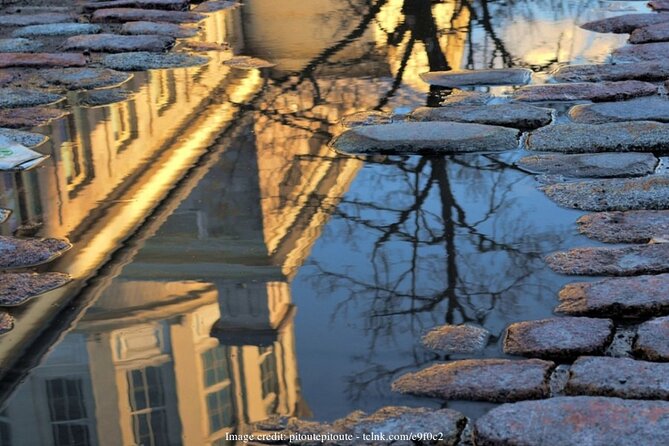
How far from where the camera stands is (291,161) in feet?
13.2

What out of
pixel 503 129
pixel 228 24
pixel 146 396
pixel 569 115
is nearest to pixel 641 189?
pixel 503 129

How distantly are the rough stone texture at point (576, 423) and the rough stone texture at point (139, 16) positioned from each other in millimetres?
5885

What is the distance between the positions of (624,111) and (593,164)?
0.85m

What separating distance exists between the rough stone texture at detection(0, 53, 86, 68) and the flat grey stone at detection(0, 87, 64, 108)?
28.4 inches

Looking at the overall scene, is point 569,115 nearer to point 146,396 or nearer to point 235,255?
point 235,255

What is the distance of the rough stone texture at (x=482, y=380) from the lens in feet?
7.52

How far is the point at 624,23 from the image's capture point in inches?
267

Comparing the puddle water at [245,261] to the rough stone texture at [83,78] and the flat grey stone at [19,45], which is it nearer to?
the rough stone texture at [83,78]

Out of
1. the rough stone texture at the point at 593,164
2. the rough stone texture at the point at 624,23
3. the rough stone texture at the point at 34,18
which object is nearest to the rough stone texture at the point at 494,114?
the rough stone texture at the point at 593,164

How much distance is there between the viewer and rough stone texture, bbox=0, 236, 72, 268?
3.14 m

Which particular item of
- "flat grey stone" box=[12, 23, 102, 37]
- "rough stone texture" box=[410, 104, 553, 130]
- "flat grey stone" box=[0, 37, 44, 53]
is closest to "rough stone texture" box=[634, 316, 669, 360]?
"rough stone texture" box=[410, 104, 553, 130]

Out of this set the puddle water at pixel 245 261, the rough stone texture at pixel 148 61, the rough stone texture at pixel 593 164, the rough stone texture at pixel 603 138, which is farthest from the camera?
the rough stone texture at pixel 148 61

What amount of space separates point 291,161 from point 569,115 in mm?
1352

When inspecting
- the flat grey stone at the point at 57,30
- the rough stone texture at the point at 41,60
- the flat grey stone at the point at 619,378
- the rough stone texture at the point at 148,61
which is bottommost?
the flat grey stone at the point at 619,378
